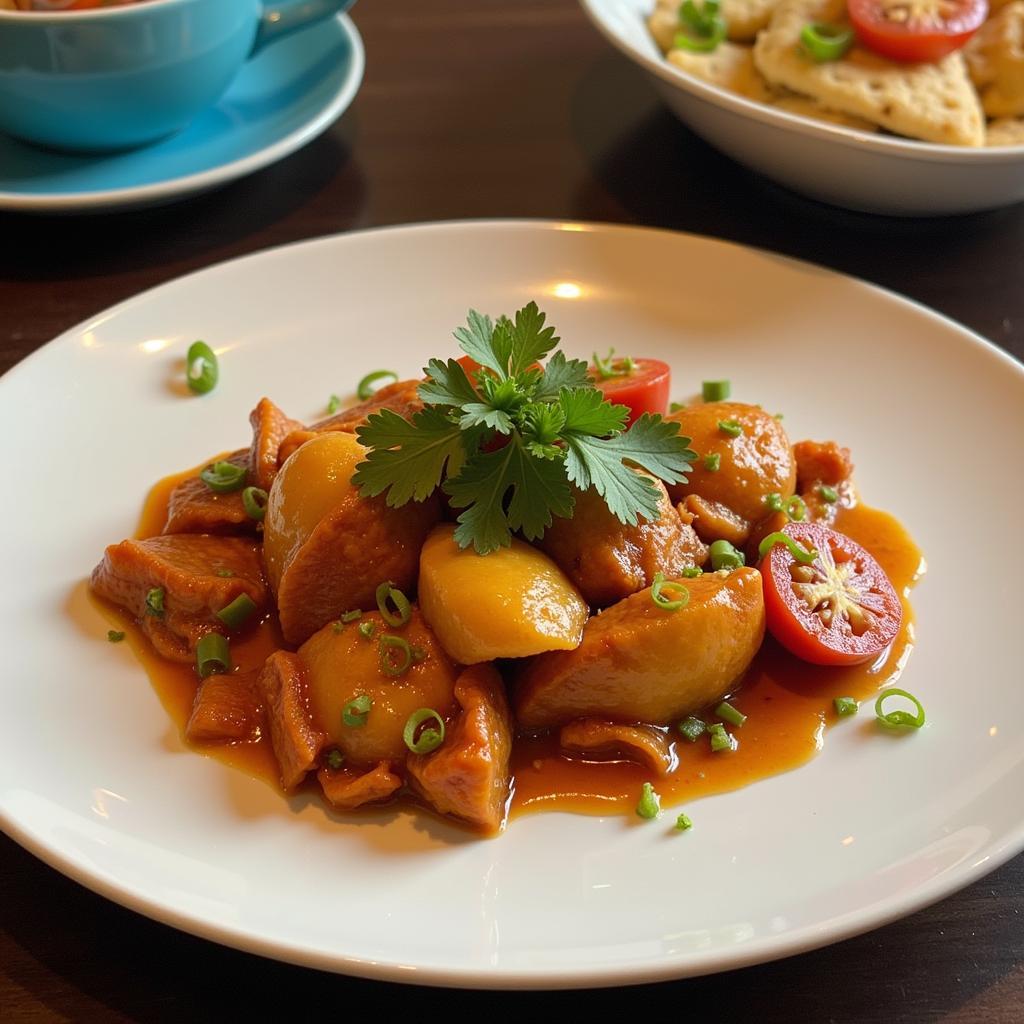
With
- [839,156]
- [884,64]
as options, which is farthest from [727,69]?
[839,156]

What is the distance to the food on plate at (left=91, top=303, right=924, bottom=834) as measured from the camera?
7.41 ft

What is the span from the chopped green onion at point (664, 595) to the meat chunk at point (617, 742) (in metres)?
0.28

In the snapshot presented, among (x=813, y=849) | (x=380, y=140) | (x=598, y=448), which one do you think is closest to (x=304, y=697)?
(x=598, y=448)

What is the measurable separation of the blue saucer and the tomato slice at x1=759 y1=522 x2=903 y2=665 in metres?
2.38

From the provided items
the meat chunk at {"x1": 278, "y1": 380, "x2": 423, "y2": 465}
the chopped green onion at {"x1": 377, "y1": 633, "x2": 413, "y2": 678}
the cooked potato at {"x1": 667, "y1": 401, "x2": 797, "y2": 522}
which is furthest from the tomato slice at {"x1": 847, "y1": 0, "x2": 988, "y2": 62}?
the chopped green onion at {"x1": 377, "y1": 633, "x2": 413, "y2": 678}

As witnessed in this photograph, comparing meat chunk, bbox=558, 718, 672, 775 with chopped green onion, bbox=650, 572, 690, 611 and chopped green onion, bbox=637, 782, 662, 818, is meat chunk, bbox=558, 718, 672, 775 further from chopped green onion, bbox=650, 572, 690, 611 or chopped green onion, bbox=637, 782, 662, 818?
chopped green onion, bbox=650, 572, 690, 611

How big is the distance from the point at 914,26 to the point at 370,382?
227 cm

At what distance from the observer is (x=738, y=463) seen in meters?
2.70

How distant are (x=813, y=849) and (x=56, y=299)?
9.66 ft

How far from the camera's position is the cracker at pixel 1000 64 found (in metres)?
3.89

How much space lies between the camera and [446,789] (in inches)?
83.7

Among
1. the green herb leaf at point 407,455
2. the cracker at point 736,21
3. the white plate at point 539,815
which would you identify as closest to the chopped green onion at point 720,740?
the white plate at point 539,815

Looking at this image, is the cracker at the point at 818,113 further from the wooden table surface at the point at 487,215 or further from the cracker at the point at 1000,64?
the cracker at the point at 1000,64

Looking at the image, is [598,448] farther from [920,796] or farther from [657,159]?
[657,159]
